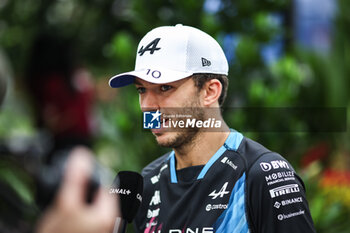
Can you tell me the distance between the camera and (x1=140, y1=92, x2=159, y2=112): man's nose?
78.4 inches

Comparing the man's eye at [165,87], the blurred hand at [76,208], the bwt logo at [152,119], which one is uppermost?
the man's eye at [165,87]

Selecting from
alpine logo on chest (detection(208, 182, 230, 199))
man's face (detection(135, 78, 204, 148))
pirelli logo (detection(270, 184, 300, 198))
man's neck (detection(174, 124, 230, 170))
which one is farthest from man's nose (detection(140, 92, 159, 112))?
pirelli logo (detection(270, 184, 300, 198))

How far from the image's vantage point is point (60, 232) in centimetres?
121

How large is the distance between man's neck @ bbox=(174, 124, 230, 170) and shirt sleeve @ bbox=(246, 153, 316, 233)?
0.60 feet

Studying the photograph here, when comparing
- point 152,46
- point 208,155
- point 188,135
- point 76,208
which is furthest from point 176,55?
point 76,208

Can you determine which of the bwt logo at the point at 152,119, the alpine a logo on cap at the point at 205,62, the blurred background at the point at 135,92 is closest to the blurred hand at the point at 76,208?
the blurred background at the point at 135,92

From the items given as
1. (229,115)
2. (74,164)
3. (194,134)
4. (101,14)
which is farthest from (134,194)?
(101,14)

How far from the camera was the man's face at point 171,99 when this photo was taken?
198 centimetres

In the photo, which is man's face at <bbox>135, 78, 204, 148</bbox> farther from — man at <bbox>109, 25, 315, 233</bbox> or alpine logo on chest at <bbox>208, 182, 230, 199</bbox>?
alpine logo on chest at <bbox>208, 182, 230, 199</bbox>

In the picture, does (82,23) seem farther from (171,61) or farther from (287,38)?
(171,61)

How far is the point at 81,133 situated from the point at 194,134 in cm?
262

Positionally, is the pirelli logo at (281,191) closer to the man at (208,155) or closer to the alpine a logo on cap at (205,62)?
the man at (208,155)

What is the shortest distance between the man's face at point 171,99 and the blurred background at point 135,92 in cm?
46

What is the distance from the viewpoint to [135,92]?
376cm
